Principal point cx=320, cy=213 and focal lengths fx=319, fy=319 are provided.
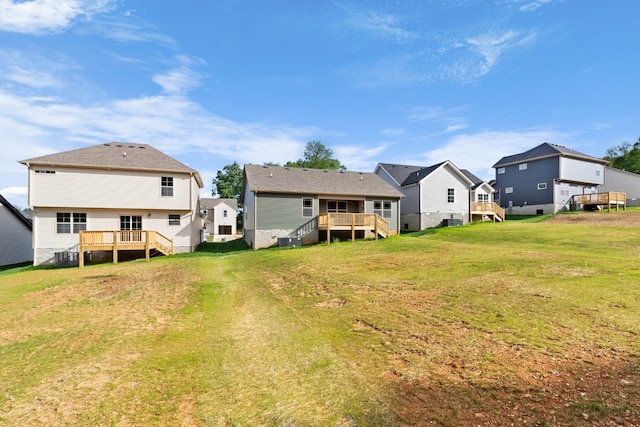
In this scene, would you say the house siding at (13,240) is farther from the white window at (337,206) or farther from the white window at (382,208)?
the white window at (382,208)

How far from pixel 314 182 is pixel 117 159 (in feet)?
48.0

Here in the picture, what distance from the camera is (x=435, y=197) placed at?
101 ft

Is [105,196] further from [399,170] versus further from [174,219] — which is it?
[399,170]

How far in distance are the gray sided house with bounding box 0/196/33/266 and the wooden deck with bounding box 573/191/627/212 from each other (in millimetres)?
51200

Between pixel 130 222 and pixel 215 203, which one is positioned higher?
pixel 215 203

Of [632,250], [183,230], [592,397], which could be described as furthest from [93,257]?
[632,250]

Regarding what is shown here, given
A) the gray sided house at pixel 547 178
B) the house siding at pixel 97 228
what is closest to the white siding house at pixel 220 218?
the house siding at pixel 97 228

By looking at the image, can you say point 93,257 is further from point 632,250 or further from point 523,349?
point 632,250

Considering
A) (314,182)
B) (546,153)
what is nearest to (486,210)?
(546,153)

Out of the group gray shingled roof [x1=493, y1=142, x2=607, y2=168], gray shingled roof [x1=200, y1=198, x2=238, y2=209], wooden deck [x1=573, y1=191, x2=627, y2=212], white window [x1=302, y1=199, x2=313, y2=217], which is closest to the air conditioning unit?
white window [x1=302, y1=199, x2=313, y2=217]

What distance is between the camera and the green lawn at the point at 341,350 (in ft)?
12.7

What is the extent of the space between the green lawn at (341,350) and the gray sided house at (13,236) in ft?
56.9

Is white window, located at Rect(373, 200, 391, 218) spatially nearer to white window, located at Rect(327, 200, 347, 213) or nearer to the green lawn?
white window, located at Rect(327, 200, 347, 213)

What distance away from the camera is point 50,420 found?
386cm
